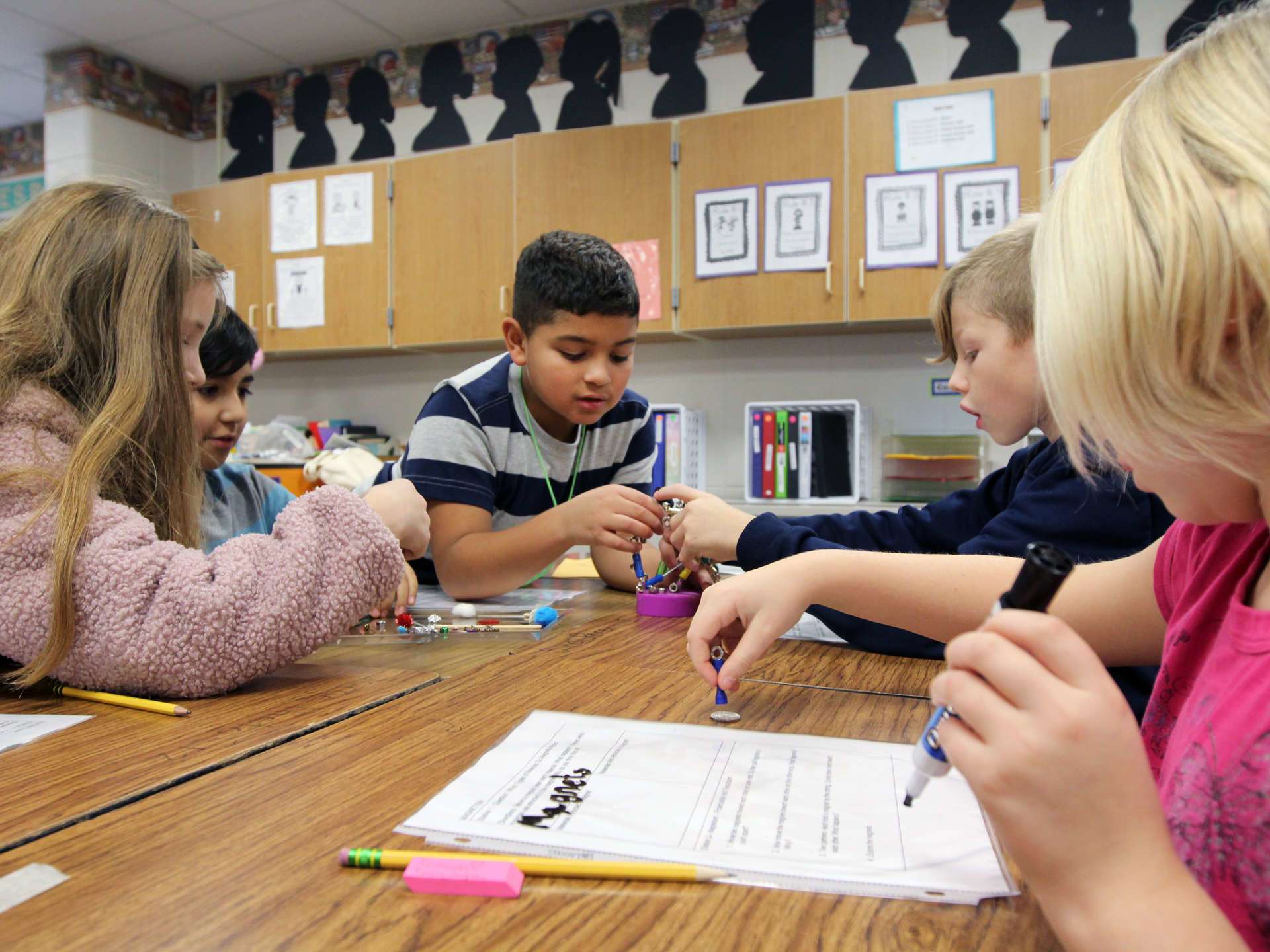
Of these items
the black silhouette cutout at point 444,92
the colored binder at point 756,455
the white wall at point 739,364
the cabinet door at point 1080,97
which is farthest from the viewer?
the black silhouette cutout at point 444,92

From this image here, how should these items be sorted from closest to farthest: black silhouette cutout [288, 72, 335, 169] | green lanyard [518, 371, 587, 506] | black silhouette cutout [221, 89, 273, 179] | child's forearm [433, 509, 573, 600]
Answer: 1. child's forearm [433, 509, 573, 600]
2. green lanyard [518, 371, 587, 506]
3. black silhouette cutout [288, 72, 335, 169]
4. black silhouette cutout [221, 89, 273, 179]

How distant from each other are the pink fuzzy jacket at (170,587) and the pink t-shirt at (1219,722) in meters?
0.67

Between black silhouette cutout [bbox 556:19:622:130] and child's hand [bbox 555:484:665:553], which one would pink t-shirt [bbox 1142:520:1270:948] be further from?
black silhouette cutout [bbox 556:19:622:130]

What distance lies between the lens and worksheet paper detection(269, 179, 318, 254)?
3.39 m

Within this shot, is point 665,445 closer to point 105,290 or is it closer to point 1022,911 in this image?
point 105,290

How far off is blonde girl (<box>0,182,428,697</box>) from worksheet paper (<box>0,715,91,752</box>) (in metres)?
0.04

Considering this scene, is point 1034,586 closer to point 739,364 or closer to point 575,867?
point 575,867

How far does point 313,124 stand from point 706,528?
11.3 ft

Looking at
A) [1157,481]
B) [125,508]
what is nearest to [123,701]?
[125,508]

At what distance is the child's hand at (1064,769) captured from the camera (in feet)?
1.18

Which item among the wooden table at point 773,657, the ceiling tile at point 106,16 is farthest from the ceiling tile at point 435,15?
the wooden table at point 773,657

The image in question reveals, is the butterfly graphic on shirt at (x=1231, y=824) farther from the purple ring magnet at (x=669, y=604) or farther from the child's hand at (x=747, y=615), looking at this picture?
the purple ring magnet at (x=669, y=604)

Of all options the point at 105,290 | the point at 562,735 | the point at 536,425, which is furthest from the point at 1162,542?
the point at 536,425

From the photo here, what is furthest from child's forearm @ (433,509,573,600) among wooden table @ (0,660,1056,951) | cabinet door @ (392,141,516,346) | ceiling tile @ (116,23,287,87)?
ceiling tile @ (116,23,287,87)
